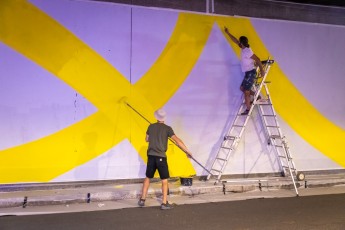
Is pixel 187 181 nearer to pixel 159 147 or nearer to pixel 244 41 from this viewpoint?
pixel 159 147

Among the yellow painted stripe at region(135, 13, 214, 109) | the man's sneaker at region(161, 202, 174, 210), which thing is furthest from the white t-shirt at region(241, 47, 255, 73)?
the man's sneaker at region(161, 202, 174, 210)

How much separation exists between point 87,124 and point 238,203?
147 inches

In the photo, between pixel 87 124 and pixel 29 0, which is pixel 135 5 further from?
pixel 87 124

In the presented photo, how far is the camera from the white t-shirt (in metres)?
10.1

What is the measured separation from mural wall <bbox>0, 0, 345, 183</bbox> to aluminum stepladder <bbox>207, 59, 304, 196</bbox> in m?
0.20

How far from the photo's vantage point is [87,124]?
9508mm

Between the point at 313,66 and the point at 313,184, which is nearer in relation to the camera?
the point at 313,184

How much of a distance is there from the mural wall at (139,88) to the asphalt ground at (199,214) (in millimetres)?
1413

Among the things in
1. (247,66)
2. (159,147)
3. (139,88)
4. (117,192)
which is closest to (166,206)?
(159,147)

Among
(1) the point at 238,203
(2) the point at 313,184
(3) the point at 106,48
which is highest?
(3) the point at 106,48

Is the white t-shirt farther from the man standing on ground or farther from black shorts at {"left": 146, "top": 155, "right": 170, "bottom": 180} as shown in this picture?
black shorts at {"left": 146, "top": 155, "right": 170, "bottom": 180}

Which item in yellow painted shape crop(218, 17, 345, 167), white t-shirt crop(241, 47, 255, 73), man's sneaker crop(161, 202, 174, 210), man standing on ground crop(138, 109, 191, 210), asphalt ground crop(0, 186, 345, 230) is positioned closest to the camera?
asphalt ground crop(0, 186, 345, 230)

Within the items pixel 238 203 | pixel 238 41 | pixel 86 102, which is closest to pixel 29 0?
pixel 86 102

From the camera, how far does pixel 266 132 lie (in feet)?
36.1
